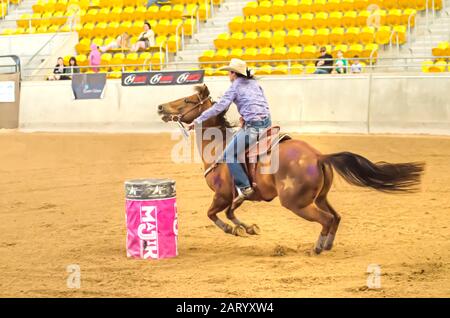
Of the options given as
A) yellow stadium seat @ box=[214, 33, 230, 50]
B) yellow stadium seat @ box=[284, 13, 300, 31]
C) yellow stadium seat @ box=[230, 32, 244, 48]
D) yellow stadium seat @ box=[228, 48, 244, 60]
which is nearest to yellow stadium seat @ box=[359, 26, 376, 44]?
yellow stadium seat @ box=[284, 13, 300, 31]

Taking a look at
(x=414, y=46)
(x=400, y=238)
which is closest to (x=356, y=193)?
(x=400, y=238)

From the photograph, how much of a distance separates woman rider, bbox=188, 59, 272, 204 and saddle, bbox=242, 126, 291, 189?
0.06m

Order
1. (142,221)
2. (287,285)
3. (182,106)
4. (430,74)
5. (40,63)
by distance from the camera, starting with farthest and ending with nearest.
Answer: (40,63)
(430,74)
(182,106)
(142,221)
(287,285)

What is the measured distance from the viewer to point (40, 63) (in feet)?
89.6

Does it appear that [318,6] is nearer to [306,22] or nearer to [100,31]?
[306,22]

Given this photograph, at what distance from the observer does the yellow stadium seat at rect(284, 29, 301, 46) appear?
24562 millimetres

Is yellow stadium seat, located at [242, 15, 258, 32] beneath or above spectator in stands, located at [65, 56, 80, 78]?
above

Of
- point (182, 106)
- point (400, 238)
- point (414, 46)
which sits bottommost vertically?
point (400, 238)

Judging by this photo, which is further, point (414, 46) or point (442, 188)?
point (414, 46)

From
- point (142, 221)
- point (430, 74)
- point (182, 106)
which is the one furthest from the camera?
point (430, 74)

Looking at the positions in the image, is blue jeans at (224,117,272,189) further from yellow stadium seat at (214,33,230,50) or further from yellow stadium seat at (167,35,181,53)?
yellow stadium seat at (167,35,181,53)

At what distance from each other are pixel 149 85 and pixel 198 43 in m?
4.30

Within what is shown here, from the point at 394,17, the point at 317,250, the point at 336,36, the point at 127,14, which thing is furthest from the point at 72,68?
the point at 317,250

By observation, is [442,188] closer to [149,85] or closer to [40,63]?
[149,85]
